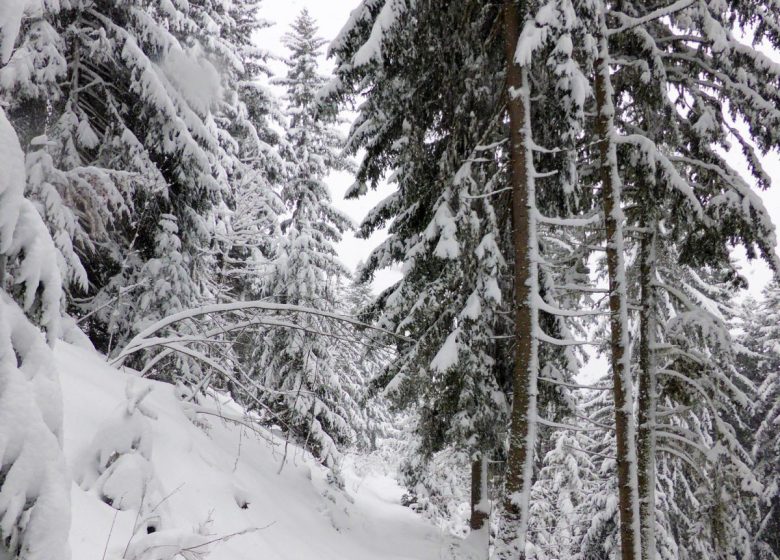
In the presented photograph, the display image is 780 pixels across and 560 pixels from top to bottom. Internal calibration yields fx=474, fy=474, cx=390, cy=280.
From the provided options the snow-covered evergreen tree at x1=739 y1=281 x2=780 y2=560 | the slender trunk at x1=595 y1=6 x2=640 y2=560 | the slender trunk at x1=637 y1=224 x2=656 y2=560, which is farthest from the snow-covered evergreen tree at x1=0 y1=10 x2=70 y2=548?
the snow-covered evergreen tree at x1=739 y1=281 x2=780 y2=560

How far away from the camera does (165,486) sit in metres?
3.93

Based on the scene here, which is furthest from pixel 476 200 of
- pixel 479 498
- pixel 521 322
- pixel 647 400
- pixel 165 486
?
pixel 479 498

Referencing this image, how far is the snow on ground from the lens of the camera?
2756mm

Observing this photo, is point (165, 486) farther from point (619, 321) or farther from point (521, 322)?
point (619, 321)

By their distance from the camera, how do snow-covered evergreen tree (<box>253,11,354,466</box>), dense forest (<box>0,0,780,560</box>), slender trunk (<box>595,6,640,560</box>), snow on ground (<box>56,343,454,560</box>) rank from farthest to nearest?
snow-covered evergreen tree (<box>253,11,354,466</box>) < slender trunk (<box>595,6,640,560</box>) < dense forest (<box>0,0,780,560</box>) < snow on ground (<box>56,343,454,560</box>)

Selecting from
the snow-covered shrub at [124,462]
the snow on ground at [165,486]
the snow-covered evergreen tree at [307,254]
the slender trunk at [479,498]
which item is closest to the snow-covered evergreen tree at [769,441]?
the slender trunk at [479,498]

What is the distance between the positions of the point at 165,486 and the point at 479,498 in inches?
319

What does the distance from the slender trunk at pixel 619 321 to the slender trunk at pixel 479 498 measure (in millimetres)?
4119

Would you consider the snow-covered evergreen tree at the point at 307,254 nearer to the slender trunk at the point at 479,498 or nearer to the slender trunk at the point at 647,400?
the slender trunk at the point at 479,498

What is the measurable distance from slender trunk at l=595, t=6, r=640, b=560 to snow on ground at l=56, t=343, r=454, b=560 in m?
3.77

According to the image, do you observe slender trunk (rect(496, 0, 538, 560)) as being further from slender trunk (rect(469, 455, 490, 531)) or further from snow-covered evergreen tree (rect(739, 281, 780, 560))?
snow-covered evergreen tree (rect(739, 281, 780, 560))

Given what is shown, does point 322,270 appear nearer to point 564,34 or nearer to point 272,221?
point 272,221

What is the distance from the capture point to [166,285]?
28.7 feet

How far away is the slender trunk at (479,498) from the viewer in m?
10.2
